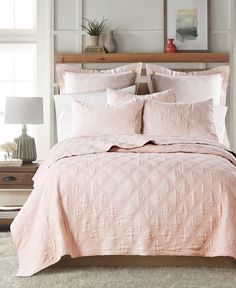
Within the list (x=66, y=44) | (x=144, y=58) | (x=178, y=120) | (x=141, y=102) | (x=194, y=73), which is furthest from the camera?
(x=66, y=44)

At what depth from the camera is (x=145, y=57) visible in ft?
18.1

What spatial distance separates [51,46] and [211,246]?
2910mm

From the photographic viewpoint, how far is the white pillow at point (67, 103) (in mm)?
5047

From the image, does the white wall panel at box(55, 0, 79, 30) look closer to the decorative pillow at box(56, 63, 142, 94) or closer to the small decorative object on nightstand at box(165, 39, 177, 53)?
the decorative pillow at box(56, 63, 142, 94)

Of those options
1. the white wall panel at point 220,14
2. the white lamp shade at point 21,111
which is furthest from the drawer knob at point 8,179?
the white wall panel at point 220,14

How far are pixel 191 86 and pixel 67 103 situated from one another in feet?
3.42

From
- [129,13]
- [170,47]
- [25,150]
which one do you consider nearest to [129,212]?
[25,150]

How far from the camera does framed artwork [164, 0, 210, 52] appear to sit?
18.3ft

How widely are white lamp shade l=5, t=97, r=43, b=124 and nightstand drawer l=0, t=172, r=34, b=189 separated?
1.52 feet

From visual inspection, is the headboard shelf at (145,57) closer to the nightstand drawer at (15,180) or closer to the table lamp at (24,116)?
the table lamp at (24,116)

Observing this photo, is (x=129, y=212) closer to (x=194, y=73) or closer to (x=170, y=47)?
(x=194, y=73)

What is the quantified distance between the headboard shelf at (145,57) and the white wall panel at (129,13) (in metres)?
0.29

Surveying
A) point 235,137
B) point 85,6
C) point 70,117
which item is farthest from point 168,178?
point 85,6

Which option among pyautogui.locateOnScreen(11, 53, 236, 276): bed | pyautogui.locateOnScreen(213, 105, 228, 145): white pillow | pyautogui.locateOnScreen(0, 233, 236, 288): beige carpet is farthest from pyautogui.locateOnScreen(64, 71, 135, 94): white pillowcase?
pyautogui.locateOnScreen(0, 233, 236, 288): beige carpet
